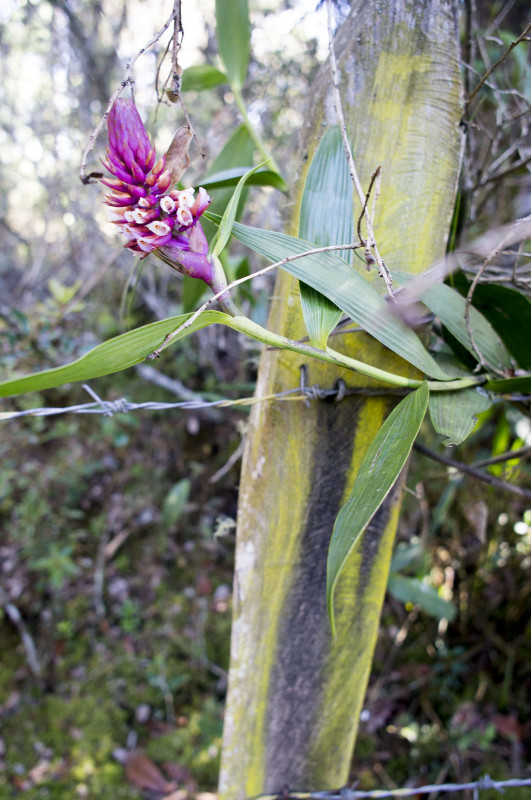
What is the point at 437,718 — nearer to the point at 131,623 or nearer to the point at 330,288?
the point at 131,623

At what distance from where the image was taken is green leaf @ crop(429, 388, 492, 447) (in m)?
0.38

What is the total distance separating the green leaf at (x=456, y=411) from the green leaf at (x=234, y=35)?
1.85 feet

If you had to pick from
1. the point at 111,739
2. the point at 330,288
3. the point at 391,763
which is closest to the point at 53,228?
the point at 111,739

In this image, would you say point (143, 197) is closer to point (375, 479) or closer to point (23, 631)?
point (375, 479)

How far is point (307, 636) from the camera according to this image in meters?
0.52

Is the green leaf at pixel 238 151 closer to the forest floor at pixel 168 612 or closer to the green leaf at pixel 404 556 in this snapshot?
the forest floor at pixel 168 612

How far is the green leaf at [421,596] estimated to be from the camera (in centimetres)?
94

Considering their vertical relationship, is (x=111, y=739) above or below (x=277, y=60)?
below

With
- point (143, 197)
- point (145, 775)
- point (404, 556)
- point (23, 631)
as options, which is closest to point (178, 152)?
point (143, 197)

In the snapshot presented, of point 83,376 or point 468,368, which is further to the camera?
point 468,368

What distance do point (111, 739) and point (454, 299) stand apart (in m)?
1.27

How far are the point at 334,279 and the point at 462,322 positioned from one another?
0.59 ft

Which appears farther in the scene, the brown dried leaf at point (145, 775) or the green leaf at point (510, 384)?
the brown dried leaf at point (145, 775)

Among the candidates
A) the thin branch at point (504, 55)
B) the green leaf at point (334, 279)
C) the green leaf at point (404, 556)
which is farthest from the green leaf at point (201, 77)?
the green leaf at point (404, 556)
